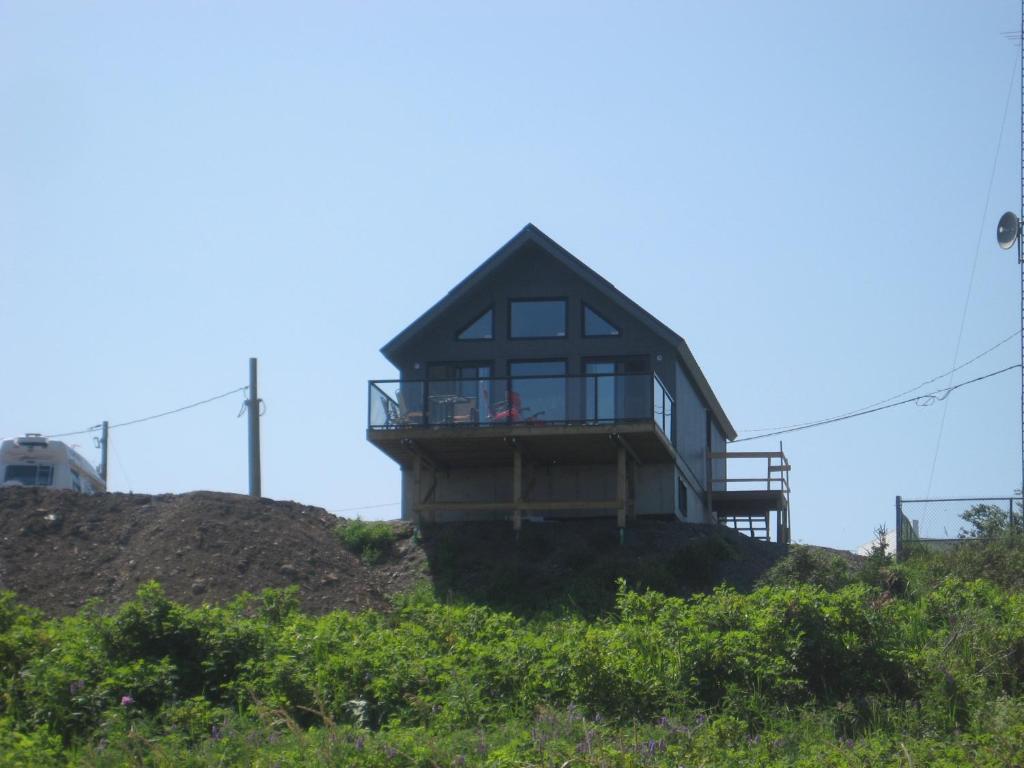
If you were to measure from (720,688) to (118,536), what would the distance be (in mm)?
16189

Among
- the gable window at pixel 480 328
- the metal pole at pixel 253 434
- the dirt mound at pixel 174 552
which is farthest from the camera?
the metal pole at pixel 253 434

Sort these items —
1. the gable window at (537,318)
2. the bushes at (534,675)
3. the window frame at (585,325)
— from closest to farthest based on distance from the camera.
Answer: the bushes at (534,675) → the window frame at (585,325) → the gable window at (537,318)

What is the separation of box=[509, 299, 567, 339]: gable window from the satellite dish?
10568mm

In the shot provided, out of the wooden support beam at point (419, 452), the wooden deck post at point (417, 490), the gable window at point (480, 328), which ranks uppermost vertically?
the gable window at point (480, 328)

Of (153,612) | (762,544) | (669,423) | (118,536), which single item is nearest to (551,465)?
(669,423)

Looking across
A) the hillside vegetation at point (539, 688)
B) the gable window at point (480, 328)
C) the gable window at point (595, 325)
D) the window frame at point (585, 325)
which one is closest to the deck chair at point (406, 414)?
the gable window at point (480, 328)

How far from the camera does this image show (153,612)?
15055mm

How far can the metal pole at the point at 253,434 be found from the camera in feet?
120

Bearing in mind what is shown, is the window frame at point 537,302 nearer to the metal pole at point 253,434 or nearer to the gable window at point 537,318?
the gable window at point 537,318

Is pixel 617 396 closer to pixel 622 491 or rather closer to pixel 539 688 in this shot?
pixel 622 491

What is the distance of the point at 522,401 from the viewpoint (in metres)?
28.6

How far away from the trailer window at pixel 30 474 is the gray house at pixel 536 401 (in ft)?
36.5

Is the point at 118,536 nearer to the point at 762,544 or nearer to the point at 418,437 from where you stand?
the point at 418,437

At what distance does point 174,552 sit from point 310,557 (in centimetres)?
266
